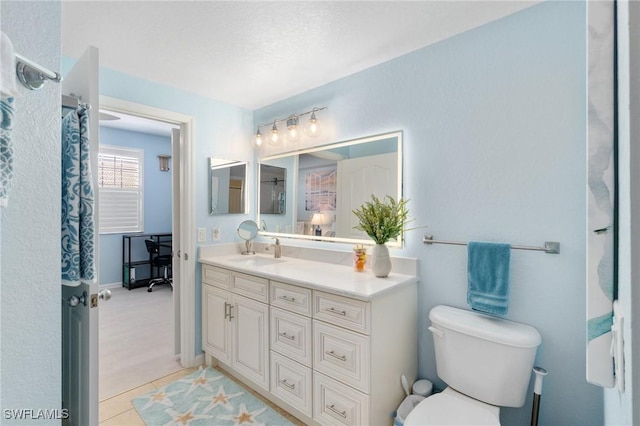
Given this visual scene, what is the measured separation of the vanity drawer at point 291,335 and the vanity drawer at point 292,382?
5 cm

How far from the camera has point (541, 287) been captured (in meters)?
1.50

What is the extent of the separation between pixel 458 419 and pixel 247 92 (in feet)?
8.42

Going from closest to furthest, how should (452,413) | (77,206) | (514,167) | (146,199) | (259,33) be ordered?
1. (77,206)
2. (452,413)
3. (514,167)
4. (259,33)
5. (146,199)

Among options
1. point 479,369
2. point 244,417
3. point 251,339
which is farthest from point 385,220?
point 244,417

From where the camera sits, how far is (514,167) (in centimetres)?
157

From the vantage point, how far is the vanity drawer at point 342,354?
4.95 ft

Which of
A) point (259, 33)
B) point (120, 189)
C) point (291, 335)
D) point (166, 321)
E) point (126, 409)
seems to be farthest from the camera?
point (120, 189)

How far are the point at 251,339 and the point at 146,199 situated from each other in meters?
4.03

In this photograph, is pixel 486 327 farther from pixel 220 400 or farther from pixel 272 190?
pixel 272 190

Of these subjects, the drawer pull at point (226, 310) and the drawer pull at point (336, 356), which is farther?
the drawer pull at point (226, 310)

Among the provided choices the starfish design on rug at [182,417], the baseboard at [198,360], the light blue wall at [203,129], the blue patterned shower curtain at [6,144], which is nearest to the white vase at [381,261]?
the starfish design on rug at [182,417]

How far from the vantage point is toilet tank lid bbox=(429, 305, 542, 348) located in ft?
4.57

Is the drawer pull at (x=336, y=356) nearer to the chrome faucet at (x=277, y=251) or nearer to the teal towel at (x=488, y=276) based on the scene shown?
the teal towel at (x=488, y=276)

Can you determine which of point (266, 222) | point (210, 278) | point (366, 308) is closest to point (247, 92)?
point (266, 222)
